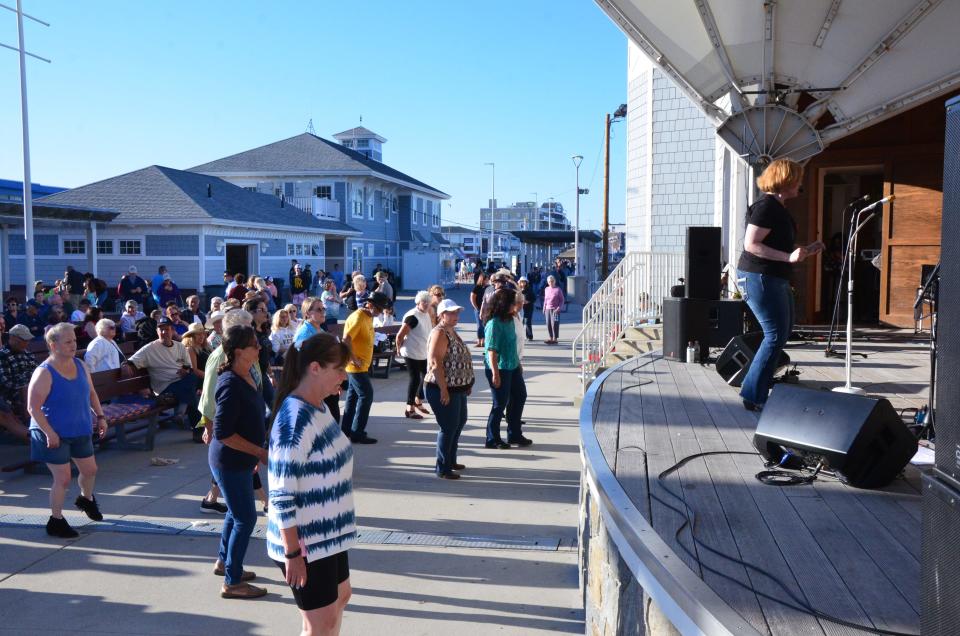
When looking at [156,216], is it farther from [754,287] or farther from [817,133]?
[754,287]

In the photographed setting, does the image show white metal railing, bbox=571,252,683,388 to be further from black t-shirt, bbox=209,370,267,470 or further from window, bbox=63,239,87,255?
window, bbox=63,239,87,255

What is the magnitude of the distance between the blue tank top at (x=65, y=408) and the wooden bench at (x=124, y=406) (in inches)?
94.4

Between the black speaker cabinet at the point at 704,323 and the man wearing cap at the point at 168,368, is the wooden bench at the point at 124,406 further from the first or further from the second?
the black speaker cabinet at the point at 704,323

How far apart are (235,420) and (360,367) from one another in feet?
13.6

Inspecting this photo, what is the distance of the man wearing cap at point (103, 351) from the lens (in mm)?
9664

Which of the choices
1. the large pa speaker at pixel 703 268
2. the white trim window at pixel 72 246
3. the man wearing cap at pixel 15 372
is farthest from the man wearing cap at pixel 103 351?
the white trim window at pixel 72 246

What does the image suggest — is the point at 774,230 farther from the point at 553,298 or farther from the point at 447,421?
the point at 553,298

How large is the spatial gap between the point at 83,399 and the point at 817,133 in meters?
7.79

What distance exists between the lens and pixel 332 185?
41688mm

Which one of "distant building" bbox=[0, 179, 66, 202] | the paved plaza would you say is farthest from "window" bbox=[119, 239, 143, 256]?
the paved plaza

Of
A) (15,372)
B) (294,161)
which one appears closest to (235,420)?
(15,372)

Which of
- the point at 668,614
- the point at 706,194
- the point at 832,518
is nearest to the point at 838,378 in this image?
the point at 832,518

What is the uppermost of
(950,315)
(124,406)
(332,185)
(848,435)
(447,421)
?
(332,185)

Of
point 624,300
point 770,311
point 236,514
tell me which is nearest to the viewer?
point 236,514
